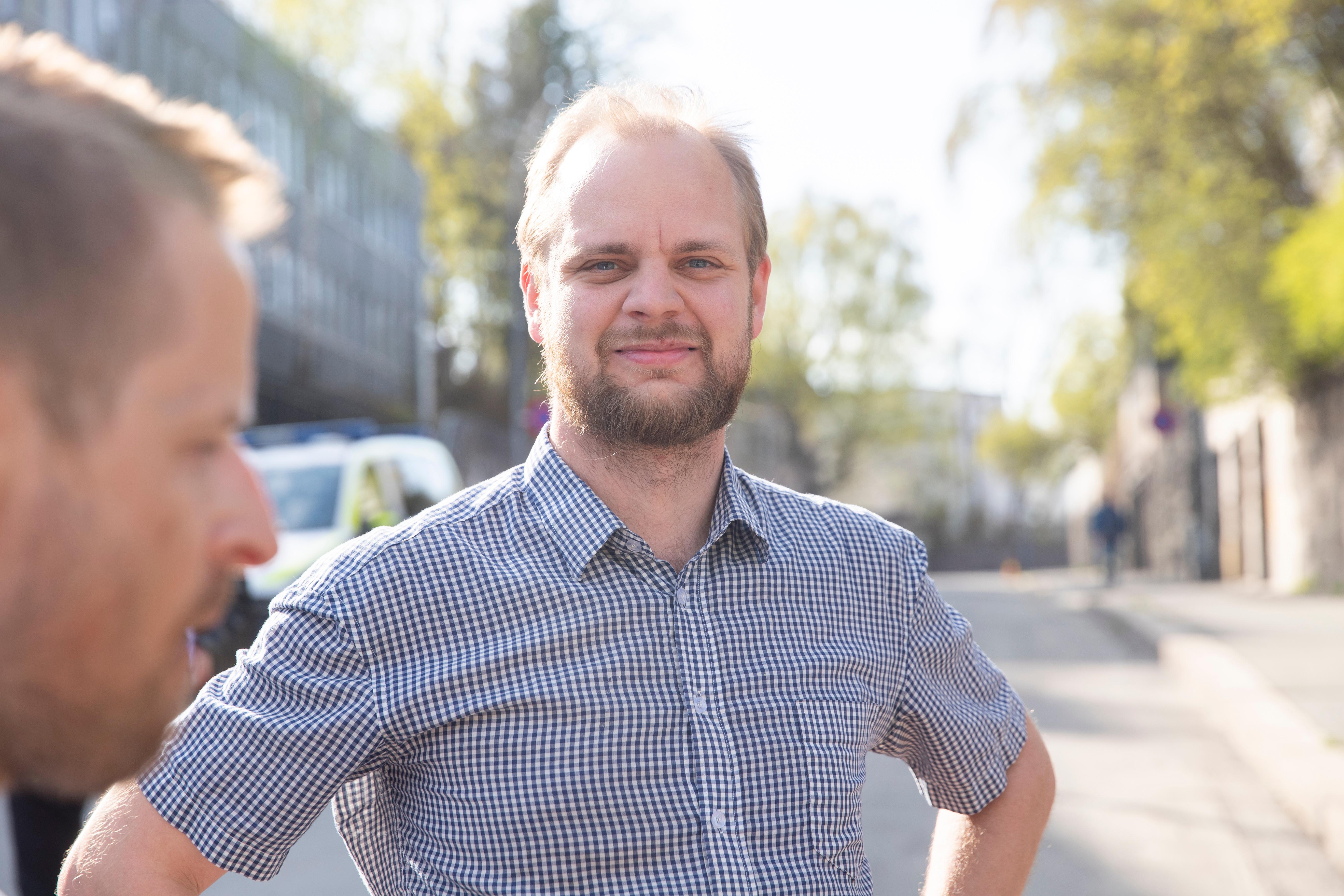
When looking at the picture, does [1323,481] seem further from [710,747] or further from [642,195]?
[710,747]

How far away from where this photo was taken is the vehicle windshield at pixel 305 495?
11109 millimetres

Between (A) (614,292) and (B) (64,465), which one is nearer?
(B) (64,465)

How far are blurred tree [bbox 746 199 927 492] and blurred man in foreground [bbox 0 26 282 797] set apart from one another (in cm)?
4959

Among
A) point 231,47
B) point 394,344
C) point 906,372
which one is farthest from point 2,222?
point 906,372

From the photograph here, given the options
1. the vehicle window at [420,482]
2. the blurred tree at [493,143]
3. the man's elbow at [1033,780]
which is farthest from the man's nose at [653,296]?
the blurred tree at [493,143]

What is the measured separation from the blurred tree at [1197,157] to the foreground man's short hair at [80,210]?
18.9 m

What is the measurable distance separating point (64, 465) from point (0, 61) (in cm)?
23

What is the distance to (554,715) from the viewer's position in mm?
1952

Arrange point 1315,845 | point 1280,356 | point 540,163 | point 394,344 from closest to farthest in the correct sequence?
point 540,163, point 1315,845, point 1280,356, point 394,344

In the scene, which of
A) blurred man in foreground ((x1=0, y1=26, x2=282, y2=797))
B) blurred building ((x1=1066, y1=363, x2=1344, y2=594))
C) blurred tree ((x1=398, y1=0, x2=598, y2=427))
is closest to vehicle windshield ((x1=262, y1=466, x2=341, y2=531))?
blurred man in foreground ((x1=0, y1=26, x2=282, y2=797))

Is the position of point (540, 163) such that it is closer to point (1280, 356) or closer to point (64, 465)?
point (64, 465)

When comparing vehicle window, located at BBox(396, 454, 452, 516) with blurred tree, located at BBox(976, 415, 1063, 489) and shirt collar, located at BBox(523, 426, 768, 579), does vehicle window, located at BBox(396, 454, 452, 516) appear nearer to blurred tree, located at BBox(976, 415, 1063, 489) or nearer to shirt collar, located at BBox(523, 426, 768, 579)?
shirt collar, located at BBox(523, 426, 768, 579)

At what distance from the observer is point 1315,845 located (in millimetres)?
5648

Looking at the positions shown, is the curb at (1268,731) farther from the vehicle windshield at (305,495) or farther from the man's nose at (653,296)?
the vehicle windshield at (305,495)
